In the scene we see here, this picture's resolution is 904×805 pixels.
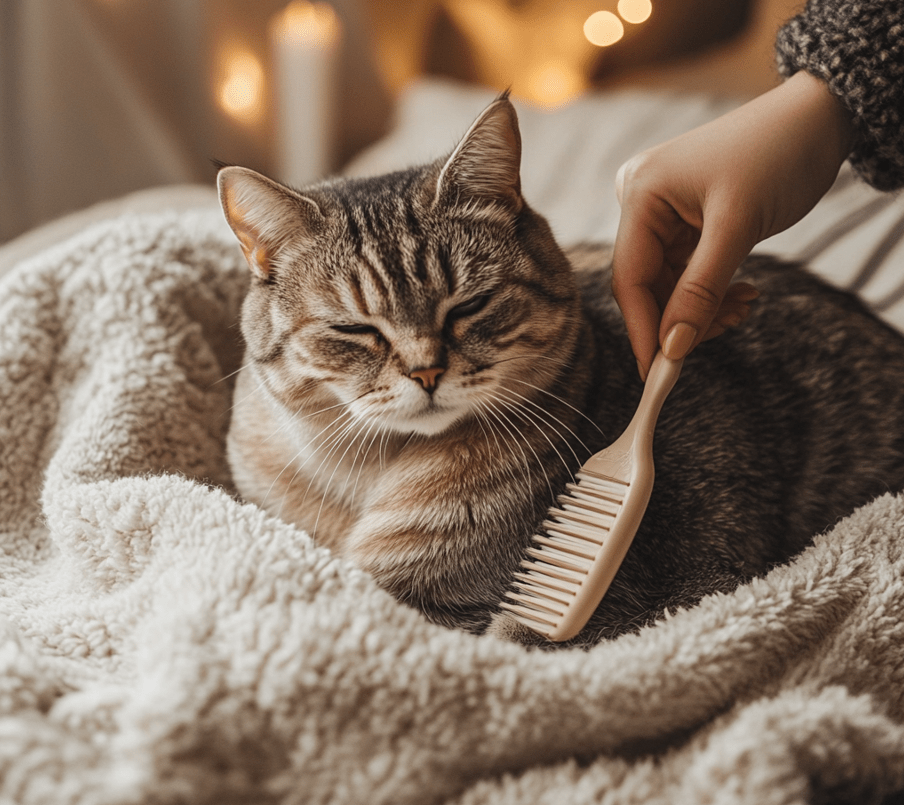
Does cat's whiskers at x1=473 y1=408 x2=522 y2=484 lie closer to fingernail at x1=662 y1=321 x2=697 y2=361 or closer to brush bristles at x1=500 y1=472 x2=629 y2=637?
brush bristles at x1=500 y1=472 x2=629 y2=637

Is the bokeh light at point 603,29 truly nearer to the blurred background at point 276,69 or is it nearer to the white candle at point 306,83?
the blurred background at point 276,69

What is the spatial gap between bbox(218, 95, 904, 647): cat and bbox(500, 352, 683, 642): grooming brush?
0.05 m

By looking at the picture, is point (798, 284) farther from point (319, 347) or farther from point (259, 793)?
point (259, 793)

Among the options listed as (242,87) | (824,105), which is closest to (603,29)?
(242,87)

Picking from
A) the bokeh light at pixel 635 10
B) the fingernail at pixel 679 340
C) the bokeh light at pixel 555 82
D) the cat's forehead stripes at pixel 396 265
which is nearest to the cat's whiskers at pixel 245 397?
the cat's forehead stripes at pixel 396 265

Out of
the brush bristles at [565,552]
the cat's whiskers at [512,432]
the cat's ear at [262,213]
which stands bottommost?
the brush bristles at [565,552]

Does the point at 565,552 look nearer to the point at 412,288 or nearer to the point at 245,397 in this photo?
the point at 412,288

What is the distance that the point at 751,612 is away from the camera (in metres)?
0.75

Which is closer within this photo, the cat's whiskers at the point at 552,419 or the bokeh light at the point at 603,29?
the cat's whiskers at the point at 552,419

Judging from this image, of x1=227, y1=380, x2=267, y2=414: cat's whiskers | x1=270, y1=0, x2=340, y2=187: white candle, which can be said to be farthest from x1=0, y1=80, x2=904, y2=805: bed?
x1=270, y1=0, x2=340, y2=187: white candle

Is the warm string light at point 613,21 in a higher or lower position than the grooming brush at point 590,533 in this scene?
higher

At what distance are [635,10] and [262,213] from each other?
187 cm

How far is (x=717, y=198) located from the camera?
90 centimetres

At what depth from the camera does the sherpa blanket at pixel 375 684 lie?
23.6 inches
